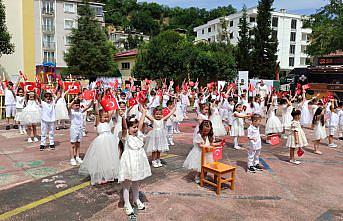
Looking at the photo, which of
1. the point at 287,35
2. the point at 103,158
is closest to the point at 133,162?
the point at 103,158

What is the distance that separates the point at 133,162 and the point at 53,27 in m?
52.3

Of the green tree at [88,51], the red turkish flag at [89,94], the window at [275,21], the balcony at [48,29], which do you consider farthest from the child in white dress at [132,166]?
the window at [275,21]

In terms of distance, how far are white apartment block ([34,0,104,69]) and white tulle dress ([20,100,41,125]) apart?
136 feet

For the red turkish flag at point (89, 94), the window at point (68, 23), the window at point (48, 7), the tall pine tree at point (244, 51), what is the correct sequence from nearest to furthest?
1. the red turkish flag at point (89, 94)
2. the tall pine tree at point (244, 51)
3. the window at point (48, 7)
4. the window at point (68, 23)

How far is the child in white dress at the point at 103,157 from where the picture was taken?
6.03m

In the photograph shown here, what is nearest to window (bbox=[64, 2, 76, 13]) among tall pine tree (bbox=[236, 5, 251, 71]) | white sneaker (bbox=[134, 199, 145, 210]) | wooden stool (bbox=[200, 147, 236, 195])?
tall pine tree (bbox=[236, 5, 251, 71])

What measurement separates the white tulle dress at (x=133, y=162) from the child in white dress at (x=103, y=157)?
1.11m

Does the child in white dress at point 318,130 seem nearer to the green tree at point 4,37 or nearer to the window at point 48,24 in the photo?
the green tree at point 4,37

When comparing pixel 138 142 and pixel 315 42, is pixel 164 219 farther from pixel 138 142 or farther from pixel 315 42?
pixel 315 42

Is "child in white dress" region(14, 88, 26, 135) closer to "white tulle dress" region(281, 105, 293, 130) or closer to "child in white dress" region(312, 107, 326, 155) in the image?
"white tulle dress" region(281, 105, 293, 130)

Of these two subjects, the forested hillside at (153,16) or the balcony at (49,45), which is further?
the forested hillside at (153,16)

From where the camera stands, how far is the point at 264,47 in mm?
42312

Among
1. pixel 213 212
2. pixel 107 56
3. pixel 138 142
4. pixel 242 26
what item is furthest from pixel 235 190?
pixel 242 26

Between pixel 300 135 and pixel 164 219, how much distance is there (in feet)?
17.2
